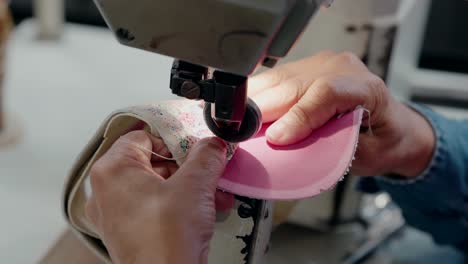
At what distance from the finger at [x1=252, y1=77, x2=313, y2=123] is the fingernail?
1.2 inches

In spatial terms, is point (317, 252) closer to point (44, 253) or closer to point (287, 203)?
point (287, 203)

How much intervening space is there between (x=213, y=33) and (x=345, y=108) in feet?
0.64

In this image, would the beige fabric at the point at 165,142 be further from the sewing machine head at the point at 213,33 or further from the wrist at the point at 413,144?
the wrist at the point at 413,144

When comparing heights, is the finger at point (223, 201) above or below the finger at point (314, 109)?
below

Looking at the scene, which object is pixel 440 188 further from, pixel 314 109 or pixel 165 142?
pixel 165 142

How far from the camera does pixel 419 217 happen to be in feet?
2.54

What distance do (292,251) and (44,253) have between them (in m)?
0.27

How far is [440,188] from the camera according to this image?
74 cm

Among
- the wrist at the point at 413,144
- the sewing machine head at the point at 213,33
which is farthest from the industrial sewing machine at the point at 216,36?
the wrist at the point at 413,144

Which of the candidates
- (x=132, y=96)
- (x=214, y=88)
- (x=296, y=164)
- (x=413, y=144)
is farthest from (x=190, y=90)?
(x=132, y=96)

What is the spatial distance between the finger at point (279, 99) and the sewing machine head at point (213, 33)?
126mm

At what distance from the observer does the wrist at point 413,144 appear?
2.29ft

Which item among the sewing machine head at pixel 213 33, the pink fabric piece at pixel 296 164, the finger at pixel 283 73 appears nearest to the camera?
the sewing machine head at pixel 213 33

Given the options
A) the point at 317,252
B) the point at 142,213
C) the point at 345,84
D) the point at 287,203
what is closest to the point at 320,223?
the point at 317,252
